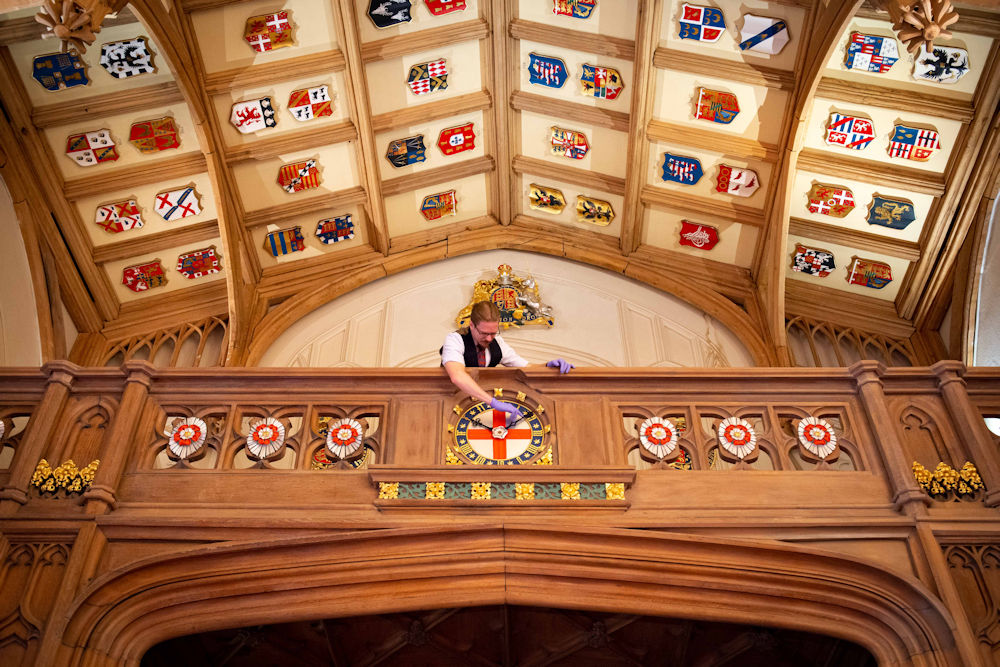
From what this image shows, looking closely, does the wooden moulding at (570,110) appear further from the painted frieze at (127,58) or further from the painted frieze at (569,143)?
the painted frieze at (127,58)

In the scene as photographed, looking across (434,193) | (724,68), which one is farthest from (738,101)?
(434,193)

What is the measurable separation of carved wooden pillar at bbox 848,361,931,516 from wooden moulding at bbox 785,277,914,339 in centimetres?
479

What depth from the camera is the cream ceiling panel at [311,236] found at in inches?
383

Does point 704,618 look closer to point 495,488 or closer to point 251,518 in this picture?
point 495,488

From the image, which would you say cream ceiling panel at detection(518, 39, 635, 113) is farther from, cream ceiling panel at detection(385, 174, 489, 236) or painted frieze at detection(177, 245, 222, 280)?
painted frieze at detection(177, 245, 222, 280)

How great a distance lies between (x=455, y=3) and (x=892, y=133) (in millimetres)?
3905

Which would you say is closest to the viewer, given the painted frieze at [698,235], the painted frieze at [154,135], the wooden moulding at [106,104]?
the wooden moulding at [106,104]

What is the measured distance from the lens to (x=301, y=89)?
28.6ft

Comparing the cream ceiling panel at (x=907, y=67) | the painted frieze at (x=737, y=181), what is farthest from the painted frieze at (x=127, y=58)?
the cream ceiling panel at (x=907, y=67)

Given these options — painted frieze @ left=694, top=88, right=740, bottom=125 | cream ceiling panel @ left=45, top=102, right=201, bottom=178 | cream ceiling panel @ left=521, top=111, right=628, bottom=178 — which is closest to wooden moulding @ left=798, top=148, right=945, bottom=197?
painted frieze @ left=694, top=88, right=740, bottom=125

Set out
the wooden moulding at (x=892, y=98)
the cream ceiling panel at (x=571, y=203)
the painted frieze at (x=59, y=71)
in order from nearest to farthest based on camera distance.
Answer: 1. the painted frieze at (x=59, y=71)
2. the wooden moulding at (x=892, y=98)
3. the cream ceiling panel at (x=571, y=203)

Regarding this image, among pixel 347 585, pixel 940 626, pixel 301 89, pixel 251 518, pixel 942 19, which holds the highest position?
pixel 301 89

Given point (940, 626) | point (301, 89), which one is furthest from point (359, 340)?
point (940, 626)

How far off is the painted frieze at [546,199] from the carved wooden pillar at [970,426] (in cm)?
608
